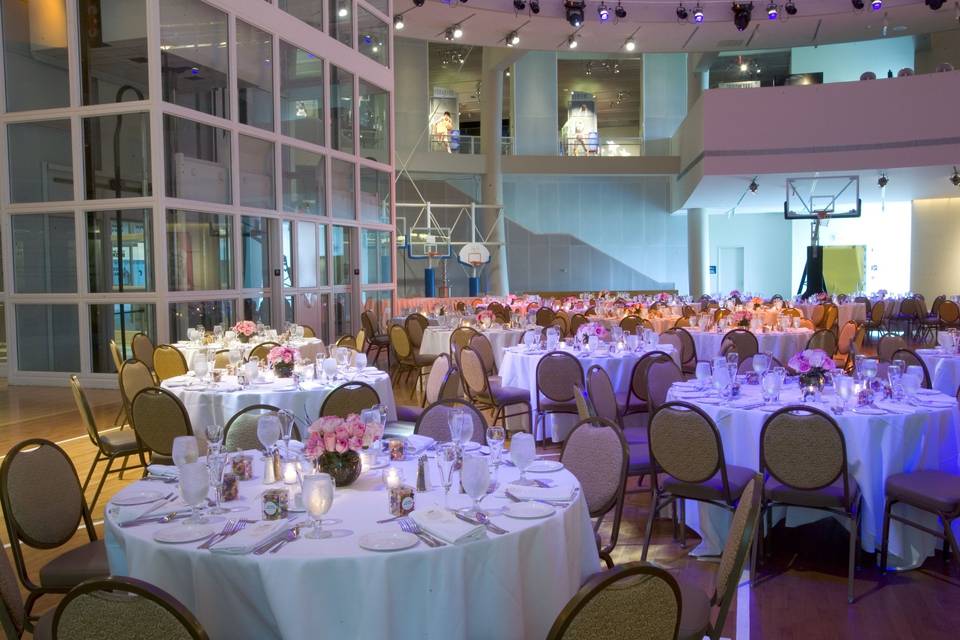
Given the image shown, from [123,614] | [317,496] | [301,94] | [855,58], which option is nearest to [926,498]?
[317,496]

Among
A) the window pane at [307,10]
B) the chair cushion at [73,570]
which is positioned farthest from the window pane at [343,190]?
the chair cushion at [73,570]

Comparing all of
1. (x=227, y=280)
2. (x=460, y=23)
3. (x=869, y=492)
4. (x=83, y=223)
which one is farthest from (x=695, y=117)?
(x=869, y=492)

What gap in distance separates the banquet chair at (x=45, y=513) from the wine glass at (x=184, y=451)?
1.84ft

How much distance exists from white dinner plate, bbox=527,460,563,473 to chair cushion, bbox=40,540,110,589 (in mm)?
1700

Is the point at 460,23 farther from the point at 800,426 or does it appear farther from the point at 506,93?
the point at 800,426

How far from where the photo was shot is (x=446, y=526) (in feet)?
8.32

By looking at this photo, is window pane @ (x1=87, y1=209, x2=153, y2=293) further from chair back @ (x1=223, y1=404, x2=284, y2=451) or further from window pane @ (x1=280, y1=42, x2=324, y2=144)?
chair back @ (x1=223, y1=404, x2=284, y2=451)

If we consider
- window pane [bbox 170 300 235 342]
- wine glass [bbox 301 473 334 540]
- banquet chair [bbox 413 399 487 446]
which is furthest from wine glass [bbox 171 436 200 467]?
window pane [bbox 170 300 235 342]

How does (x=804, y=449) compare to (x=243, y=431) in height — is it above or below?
below

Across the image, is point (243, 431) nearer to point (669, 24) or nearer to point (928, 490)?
point (928, 490)

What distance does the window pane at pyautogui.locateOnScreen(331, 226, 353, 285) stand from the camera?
1405 centimetres

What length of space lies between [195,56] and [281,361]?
649 cm

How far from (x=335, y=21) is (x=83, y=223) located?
589cm

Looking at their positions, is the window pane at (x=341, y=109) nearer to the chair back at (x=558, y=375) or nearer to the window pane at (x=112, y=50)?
the window pane at (x=112, y=50)
